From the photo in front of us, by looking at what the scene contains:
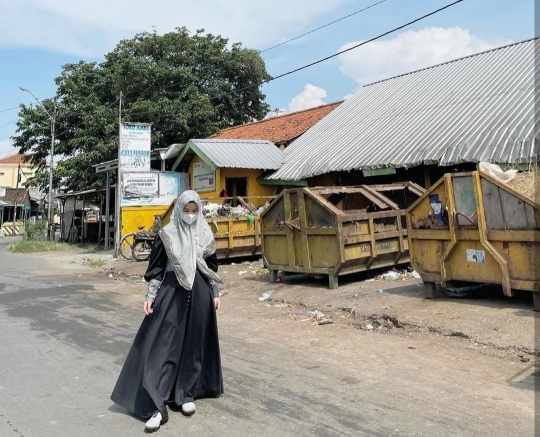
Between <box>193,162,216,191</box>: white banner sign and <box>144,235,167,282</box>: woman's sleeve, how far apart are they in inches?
546

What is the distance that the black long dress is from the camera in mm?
3768

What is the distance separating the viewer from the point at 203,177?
18.6 m

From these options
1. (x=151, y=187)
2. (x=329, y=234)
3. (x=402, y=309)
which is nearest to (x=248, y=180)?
(x=151, y=187)

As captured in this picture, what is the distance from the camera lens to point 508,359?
5242 millimetres

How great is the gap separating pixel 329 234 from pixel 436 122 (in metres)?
7.00

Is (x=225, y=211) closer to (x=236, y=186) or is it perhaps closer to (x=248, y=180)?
(x=248, y=180)

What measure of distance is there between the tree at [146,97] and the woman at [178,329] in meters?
19.4

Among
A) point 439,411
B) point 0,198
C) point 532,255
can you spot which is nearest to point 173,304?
point 439,411

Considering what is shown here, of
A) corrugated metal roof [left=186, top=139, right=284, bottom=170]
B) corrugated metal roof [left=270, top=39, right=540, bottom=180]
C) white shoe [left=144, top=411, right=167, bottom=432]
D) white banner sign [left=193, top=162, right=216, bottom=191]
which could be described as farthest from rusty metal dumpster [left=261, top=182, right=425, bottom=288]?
white banner sign [left=193, top=162, right=216, bottom=191]

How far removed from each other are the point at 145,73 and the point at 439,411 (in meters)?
22.8

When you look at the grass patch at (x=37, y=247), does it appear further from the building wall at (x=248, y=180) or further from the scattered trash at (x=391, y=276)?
the scattered trash at (x=391, y=276)

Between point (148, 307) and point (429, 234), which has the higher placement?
point (429, 234)

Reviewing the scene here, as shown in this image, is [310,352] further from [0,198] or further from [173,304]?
[0,198]

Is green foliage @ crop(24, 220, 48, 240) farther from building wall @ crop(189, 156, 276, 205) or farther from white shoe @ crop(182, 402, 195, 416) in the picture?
white shoe @ crop(182, 402, 195, 416)
